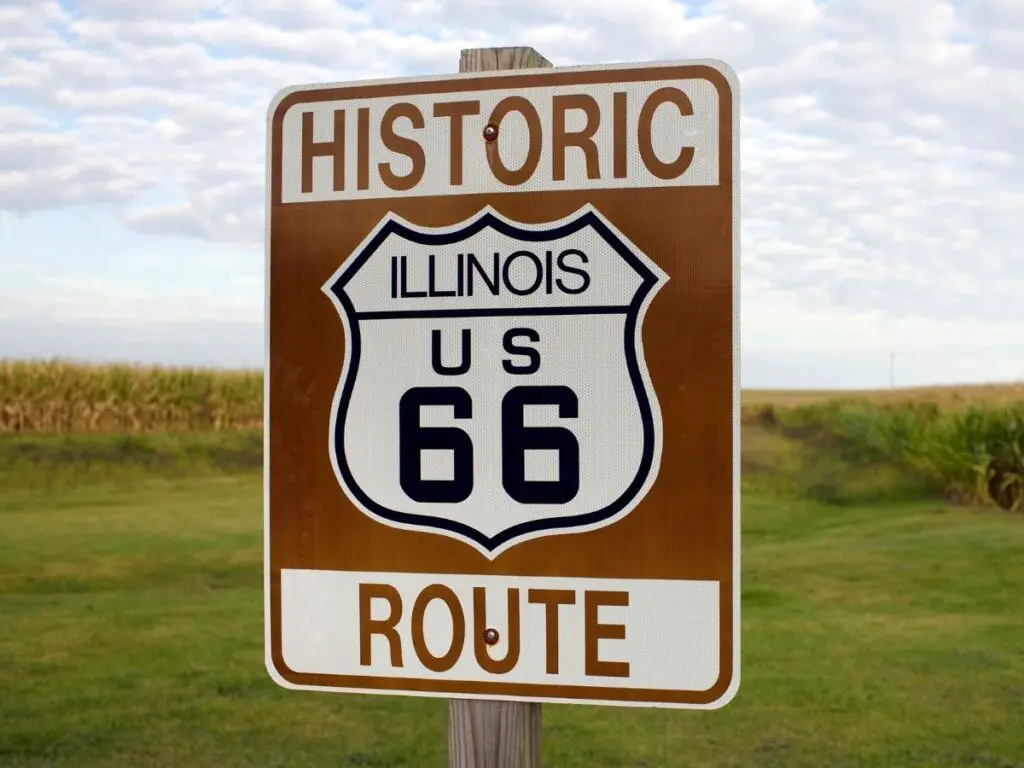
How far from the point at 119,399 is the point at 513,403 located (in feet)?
40.8

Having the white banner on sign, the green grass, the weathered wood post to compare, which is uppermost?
the white banner on sign

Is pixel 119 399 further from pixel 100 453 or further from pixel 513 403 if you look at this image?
pixel 513 403

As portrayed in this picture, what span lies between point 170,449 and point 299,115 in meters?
11.2

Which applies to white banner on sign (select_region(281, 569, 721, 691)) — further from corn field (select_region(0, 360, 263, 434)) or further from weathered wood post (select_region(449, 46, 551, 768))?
corn field (select_region(0, 360, 263, 434))

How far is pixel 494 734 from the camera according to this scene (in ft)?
6.21

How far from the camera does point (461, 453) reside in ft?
6.21

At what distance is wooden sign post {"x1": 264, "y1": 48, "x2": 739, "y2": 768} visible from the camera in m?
1.83

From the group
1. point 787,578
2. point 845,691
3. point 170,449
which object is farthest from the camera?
point 170,449

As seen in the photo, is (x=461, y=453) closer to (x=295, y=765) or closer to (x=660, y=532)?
(x=660, y=532)

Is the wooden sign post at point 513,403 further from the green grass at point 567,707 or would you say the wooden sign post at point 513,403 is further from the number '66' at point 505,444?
the green grass at point 567,707

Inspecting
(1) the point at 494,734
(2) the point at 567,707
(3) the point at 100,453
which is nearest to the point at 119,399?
(3) the point at 100,453

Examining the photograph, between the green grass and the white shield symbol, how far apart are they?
10.5 feet

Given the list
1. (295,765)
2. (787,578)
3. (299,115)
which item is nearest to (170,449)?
(787,578)

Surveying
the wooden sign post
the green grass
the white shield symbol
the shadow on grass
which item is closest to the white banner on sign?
the wooden sign post
